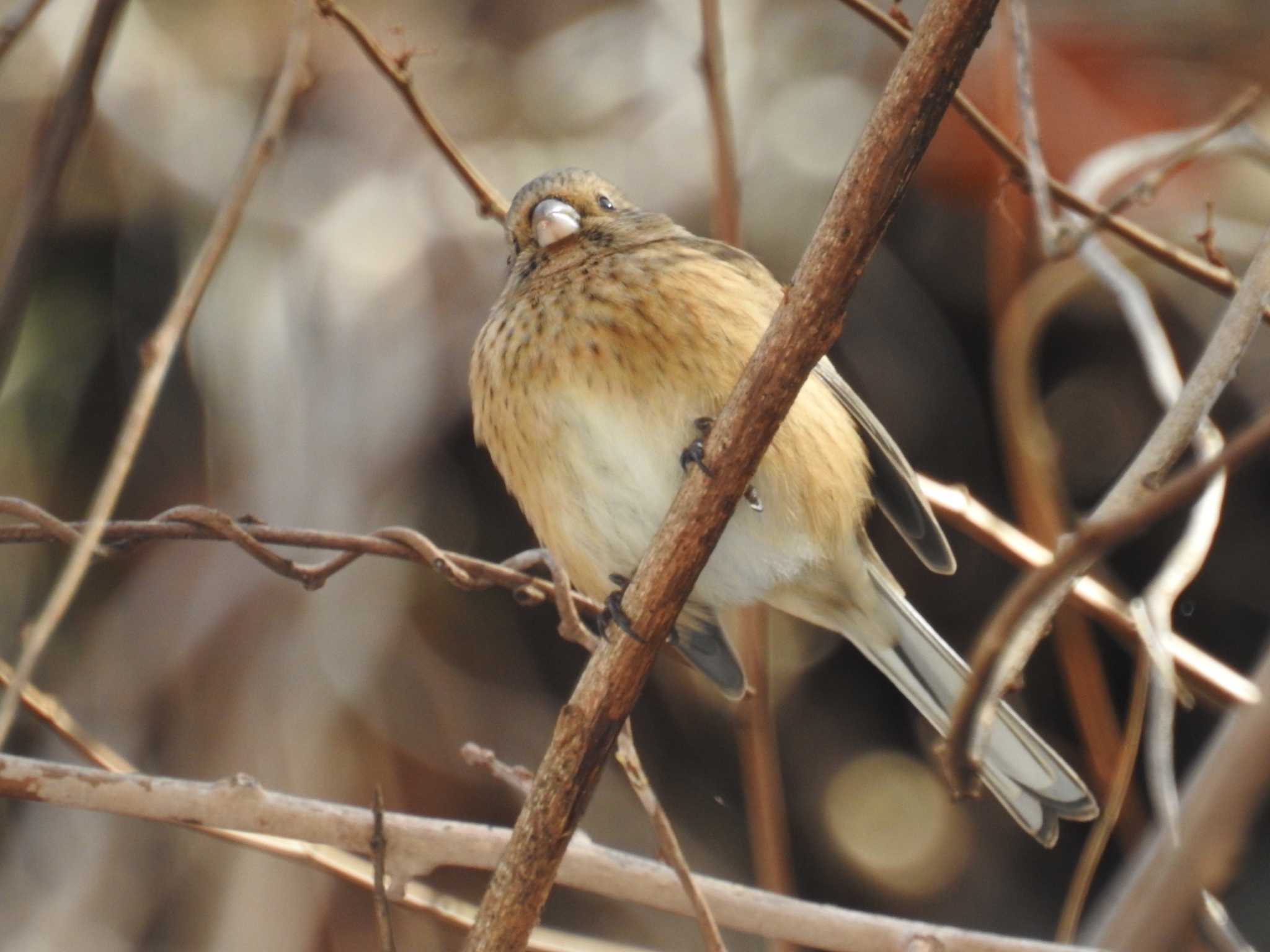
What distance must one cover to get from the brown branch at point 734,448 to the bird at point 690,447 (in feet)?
2.18

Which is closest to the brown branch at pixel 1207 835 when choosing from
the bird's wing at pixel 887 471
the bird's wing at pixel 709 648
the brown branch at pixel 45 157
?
the bird's wing at pixel 887 471

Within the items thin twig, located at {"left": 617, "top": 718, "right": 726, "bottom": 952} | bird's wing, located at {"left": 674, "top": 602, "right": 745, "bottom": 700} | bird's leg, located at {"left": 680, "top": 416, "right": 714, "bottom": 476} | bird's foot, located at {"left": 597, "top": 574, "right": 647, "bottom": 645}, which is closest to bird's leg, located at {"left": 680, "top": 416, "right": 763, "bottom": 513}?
bird's leg, located at {"left": 680, "top": 416, "right": 714, "bottom": 476}

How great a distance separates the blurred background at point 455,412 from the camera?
327 centimetres

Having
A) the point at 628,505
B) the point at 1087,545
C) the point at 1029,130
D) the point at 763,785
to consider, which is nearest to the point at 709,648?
the point at 628,505

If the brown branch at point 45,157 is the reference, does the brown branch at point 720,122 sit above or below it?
above

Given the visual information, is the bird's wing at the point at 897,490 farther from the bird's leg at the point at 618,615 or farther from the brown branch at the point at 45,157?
the brown branch at the point at 45,157

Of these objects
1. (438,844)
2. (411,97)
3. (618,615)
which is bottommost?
(438,844)

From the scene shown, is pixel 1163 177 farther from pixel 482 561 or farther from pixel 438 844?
pixel 438 844

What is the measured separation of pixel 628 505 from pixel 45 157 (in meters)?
1.06

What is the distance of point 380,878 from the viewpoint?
1600 mm

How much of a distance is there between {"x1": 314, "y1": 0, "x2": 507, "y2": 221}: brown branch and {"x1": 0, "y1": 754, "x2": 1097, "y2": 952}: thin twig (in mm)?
958

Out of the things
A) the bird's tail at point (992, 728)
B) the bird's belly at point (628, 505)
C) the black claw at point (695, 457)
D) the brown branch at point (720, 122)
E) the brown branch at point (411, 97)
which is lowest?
the bird's tail at point (992, 728)

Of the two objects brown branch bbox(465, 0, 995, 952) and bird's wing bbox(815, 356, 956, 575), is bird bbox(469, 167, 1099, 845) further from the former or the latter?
brown branch bbox(465, 0, 995, 952)

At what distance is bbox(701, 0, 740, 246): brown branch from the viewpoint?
2.24 meters
